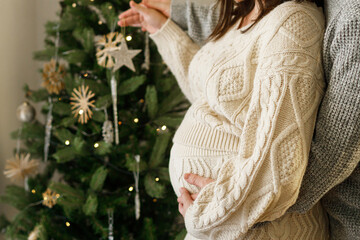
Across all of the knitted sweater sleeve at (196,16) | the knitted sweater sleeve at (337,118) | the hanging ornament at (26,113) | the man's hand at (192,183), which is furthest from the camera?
the hanging ornament at (26,113)

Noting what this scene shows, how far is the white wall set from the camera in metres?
1.83

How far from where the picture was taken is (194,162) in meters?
0.88

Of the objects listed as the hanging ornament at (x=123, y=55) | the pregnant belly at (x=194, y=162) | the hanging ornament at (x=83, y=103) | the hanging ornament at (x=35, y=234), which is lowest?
the hanging ornament at (x=35, y=234)

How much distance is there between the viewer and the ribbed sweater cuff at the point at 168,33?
123 cm

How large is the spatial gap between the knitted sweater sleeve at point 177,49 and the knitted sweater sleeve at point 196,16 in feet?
0.09

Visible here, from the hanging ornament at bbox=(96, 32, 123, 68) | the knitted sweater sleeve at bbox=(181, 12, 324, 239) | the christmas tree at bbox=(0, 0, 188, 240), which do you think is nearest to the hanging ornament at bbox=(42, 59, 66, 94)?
the christmas tree at bbox=(0, 0, 188, 240)

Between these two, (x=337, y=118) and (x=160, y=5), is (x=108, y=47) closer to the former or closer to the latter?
(x=160, y=5)

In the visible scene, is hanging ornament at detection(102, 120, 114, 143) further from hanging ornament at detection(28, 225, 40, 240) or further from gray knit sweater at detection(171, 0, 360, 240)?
gray knit sweater at detection(171, 0, 360, 240)

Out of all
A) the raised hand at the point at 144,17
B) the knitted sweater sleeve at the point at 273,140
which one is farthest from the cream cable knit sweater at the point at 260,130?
the raised hand at the point at 144,17

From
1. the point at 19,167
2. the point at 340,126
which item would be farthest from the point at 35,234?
the point at 340,126

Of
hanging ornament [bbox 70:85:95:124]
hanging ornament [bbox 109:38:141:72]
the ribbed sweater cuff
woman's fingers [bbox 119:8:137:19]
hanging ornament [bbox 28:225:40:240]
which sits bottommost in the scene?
hanging ornament [bbox 28:225:40:240]

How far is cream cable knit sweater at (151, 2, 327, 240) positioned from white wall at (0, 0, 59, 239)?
1306 millimetres

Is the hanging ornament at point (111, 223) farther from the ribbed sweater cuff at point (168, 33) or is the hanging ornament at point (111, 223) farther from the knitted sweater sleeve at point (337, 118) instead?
the knitted sweater sleeve at point (337, 118)

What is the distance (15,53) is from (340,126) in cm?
171
